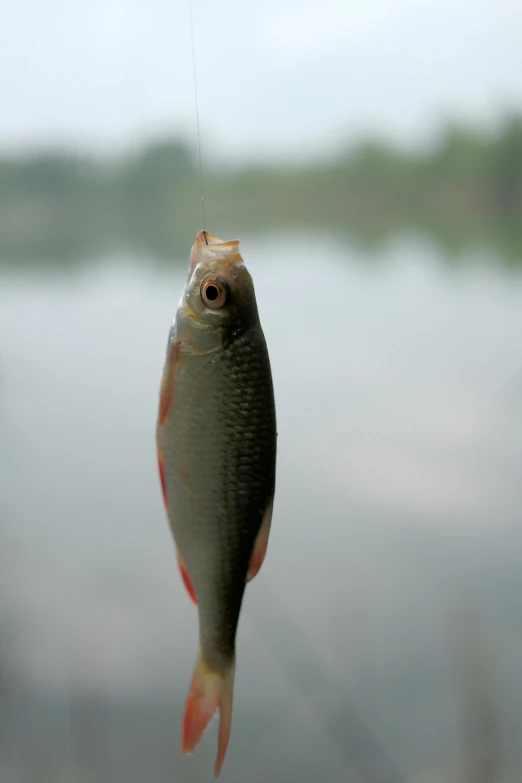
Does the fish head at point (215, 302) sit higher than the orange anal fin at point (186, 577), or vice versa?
the fish head at point (215, 302)

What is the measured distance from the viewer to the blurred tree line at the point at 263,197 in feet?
4.74

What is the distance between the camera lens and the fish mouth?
57 centimetres

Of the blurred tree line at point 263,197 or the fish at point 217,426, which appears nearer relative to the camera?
the fish at point 217,426

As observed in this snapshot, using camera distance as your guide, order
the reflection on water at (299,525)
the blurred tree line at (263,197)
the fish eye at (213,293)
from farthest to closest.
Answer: the reflection on water at (299,525), the blurred tree line at (263,197), the fish eye at (213,293)

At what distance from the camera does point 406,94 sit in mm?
1554

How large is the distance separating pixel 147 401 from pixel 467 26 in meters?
1.01

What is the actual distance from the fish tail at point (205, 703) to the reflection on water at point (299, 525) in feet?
3.26

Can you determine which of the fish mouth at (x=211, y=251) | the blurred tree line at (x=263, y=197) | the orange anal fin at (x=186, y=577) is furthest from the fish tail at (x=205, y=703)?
the blurred tree line at (x=263, y=197)

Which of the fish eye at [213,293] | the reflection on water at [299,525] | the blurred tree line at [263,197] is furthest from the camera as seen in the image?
the reflection on water at [299,525]

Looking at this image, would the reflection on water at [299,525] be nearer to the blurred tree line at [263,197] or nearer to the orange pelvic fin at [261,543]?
the blurred tree line at [263,197]

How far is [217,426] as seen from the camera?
57 centimetres

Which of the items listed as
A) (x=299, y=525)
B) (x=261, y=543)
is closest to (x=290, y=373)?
(x=299, y=525)

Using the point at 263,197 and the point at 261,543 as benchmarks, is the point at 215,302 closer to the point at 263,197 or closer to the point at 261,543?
the point at 261,543

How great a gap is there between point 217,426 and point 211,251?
0.42 ft
